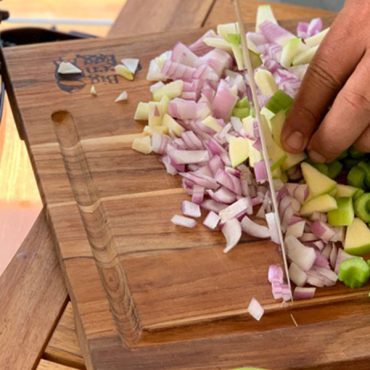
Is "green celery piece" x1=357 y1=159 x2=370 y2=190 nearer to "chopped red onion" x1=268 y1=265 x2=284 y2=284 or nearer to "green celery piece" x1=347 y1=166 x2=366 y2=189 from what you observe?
"green celery piece" x1=347 y1=166 x2=366 y2=189

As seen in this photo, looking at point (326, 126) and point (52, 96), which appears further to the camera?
point (52, 96)

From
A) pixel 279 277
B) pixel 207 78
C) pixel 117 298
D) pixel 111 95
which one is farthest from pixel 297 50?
pixel 117 298

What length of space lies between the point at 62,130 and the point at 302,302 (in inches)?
18.3

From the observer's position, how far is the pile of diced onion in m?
1.23

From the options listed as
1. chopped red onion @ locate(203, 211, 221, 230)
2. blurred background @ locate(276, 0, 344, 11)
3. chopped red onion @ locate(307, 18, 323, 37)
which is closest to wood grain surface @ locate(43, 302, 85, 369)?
chopped red onion @ locate(203, 211, 221, 230)

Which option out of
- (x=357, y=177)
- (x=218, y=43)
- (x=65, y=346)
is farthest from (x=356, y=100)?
(x=65, y=346)

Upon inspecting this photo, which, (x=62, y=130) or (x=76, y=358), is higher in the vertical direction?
(x=62, y=130)

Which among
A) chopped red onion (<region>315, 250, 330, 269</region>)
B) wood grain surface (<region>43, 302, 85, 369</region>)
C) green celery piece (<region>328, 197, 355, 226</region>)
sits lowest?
wood grain surface (<region>43, 302, 85, 369</region>)

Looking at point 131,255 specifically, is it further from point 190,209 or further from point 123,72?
point 123,72

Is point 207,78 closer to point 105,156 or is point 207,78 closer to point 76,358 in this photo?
point 105,156

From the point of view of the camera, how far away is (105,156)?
1.33 metres

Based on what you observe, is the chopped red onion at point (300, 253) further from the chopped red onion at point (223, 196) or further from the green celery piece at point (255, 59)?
the green celery piece at point (255, 59)

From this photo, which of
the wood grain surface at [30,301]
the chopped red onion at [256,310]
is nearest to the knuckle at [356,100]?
the chopped red onion at [256,310]

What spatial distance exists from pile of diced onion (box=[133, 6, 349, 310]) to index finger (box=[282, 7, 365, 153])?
0.17ft
